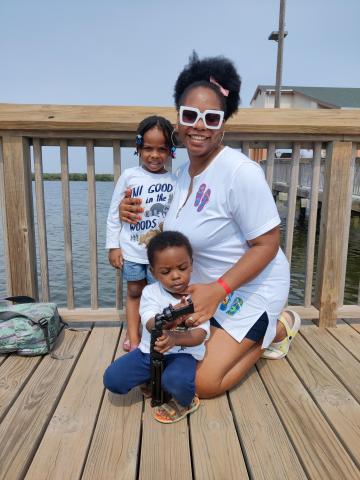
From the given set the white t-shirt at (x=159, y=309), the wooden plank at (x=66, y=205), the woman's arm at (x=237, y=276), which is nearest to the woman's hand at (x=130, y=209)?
the wooden plank at (x=66, y=205)

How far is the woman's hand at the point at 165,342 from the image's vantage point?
1.72 metres

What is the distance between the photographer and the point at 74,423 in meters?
1.71

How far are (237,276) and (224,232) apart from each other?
0.24 m

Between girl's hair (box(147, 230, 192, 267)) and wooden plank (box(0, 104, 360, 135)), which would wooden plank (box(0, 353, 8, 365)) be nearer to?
girl's hair (box(147, 230, 192, 267))

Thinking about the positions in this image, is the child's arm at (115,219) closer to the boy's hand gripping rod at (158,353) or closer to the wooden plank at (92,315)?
the wooden plank at (92,315)

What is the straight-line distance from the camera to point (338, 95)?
29297 mm

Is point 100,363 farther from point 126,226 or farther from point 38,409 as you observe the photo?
point 126,226

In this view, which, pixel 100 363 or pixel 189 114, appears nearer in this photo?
pixel 189 114

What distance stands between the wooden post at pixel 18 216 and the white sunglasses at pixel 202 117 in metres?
1.14

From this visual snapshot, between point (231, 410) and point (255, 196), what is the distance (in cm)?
96

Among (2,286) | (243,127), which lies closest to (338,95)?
(2,286)

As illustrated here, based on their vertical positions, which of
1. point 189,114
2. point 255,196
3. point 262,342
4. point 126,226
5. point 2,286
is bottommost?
point 2,286

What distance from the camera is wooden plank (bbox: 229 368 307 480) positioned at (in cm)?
144

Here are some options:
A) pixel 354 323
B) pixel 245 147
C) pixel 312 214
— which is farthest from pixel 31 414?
pixel 354 323
